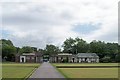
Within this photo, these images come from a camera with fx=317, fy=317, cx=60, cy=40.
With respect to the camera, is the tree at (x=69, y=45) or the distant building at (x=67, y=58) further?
the tree at (x=69, y=45)

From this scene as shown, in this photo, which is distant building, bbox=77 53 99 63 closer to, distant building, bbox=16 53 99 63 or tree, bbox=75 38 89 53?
distant building, bbox=16 53 99 63

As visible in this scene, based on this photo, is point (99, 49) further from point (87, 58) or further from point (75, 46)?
point (75, 46)

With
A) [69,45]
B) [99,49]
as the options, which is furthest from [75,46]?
[99,49]

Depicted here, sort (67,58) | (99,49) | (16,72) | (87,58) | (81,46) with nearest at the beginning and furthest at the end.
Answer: (16,72)
(67,58)
(87,58)
(99,49)
(81,46)

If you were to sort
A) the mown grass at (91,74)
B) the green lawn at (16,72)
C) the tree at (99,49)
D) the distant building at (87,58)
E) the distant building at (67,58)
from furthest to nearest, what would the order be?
the tree at (99,49) < the distant building at (67,58) < the distant building at (87,58) < the green lawn at (16,72) < the mown grass at (91,74)

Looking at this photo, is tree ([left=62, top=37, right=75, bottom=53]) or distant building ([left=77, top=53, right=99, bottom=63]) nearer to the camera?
distant building ([left=77, top=53, right=99, bottom=63])

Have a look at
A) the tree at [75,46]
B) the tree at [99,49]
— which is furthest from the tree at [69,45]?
the tree at [99,49]

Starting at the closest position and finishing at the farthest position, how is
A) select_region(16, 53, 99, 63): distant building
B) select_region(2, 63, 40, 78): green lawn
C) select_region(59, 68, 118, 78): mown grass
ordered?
select_region(59, 68, 118, 78): mown grass → select_region(2, 63, 40, 78): green lawn → select_region(16, 53, 99, 63): distant building

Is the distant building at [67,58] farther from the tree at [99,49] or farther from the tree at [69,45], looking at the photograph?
the tree at [69,45]

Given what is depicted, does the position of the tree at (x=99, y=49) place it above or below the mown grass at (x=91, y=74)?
above

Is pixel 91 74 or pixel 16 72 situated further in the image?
pixel 16 72

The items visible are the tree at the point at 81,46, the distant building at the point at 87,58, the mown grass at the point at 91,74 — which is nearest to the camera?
the mown grass at the point at 91,74

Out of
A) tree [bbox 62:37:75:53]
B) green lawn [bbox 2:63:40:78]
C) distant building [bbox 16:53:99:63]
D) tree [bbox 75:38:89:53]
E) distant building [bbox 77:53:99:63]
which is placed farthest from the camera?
tree [bbox 62:37:75:53]

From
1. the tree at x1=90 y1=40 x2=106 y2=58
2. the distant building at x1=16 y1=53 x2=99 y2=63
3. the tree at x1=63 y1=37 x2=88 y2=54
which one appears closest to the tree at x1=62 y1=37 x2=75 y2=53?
the tree at x1=63 y1=37 x2=88 y2=54
